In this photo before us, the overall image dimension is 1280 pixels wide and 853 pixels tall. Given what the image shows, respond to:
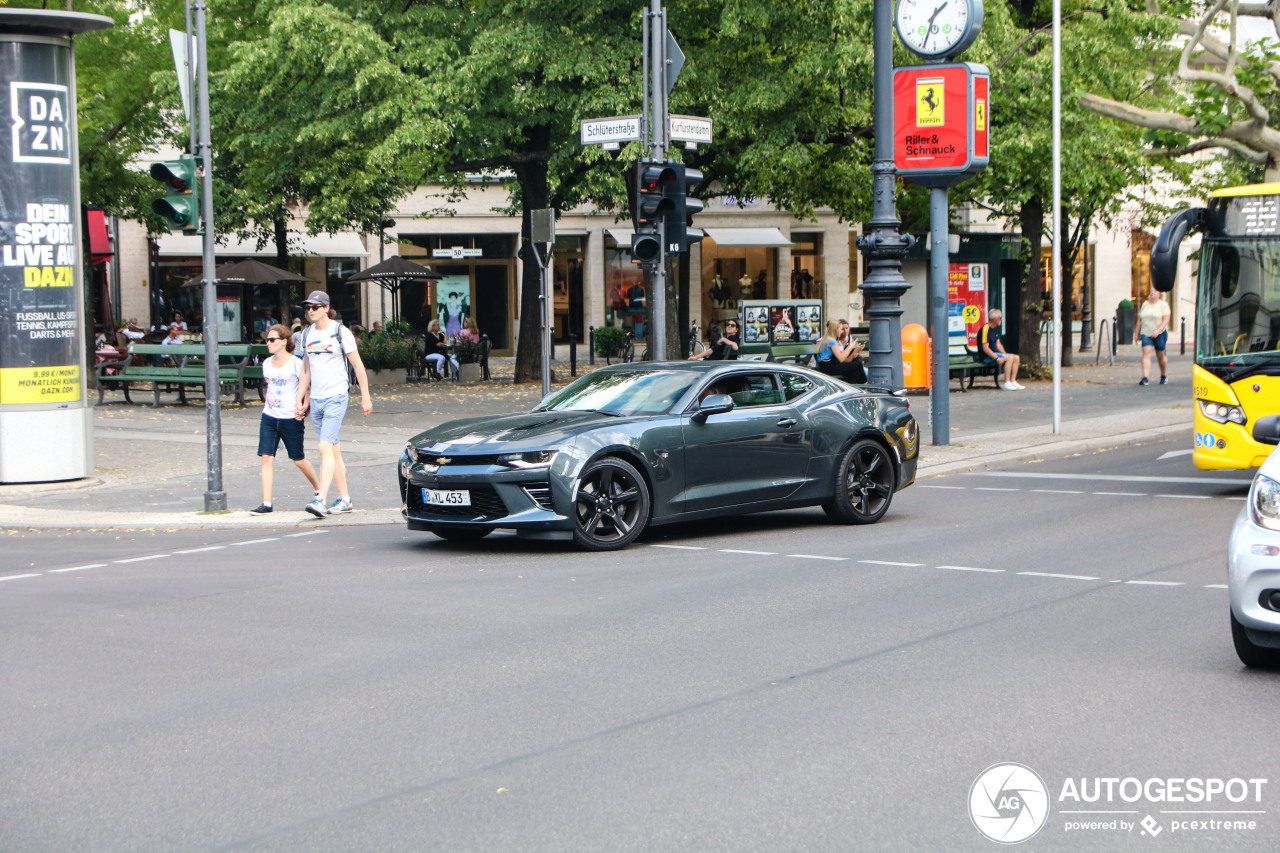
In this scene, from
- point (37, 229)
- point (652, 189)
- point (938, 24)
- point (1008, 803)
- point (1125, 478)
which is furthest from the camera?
point (938, 24)

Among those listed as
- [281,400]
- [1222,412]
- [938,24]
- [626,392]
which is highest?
[938,24]

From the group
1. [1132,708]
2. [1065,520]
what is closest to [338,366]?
[1065,520]

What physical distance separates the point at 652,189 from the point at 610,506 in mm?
5588

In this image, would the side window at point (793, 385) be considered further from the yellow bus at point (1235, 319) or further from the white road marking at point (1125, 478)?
the white road marking at point (1125, 478)

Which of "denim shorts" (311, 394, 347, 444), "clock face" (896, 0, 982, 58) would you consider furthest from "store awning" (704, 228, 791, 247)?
"denim shorts" (311, 394, 347, 444)

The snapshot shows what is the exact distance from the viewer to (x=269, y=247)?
4447 cm

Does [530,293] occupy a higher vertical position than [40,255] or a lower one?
lower

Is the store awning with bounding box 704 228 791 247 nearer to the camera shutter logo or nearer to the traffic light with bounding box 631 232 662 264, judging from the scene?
the traffic light with bounding box 631 232 662 264

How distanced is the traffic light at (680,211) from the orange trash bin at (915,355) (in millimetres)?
10747

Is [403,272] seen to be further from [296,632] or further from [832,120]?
[296,632]

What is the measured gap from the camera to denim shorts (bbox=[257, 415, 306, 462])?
12.7 m

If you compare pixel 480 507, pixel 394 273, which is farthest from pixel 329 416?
pixel 394 273

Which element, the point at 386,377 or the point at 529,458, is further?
the point at 386,377

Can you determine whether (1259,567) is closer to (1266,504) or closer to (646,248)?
(1266,504)
